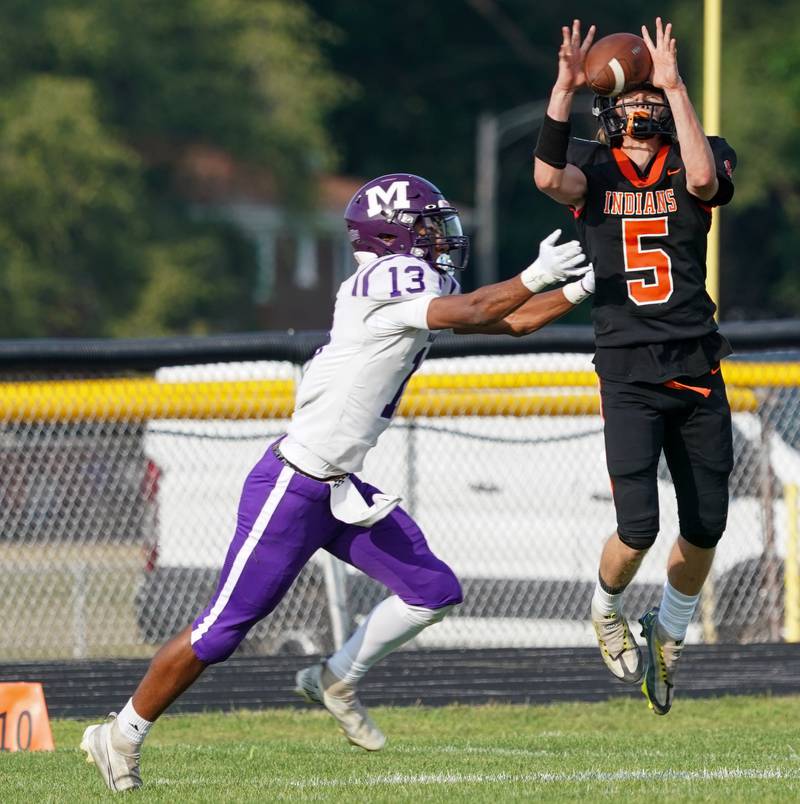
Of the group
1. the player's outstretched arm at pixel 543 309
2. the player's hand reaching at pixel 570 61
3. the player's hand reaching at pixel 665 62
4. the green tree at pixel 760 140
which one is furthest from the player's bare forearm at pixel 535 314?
the green tree at pixel 760 140

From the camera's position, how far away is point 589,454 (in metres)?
9.77

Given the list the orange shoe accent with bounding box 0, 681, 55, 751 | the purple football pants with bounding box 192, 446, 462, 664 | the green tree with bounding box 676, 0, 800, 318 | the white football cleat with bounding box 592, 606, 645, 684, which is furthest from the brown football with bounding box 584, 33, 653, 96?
the green tree with bounding box 676, 0, 800, 318

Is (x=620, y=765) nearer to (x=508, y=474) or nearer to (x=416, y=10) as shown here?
(x=508, y=474)

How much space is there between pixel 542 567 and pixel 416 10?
4793cm

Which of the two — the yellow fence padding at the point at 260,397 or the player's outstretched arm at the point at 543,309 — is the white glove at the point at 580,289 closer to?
the player's outstretched arm at the point at 543,309

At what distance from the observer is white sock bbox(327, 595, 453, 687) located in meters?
6.54

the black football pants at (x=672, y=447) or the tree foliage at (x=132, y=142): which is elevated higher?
the black football pants at (x=672, y=447)

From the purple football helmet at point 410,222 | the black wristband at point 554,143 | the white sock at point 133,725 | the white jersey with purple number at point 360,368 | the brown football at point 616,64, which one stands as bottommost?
the white sock at point 133,725

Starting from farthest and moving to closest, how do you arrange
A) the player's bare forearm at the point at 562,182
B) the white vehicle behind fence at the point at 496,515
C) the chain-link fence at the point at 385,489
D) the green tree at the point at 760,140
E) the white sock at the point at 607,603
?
the green tree at the point at 760,140 → the white vehicle behind fence at the point at 496,515 → the chain-link fence at the point at 385,489 → the white sock at the point at 607,603 → the player's bare forearm at the point at 562,182

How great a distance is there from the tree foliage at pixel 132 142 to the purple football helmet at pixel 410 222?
2983 cm

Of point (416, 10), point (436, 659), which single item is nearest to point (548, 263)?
point (436, 659)

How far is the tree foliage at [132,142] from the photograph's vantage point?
35781 mm

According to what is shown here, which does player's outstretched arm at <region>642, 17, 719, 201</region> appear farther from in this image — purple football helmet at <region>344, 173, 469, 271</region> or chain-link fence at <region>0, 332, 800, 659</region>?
chain-link fence at <region>0, 332, 800, 659</region>

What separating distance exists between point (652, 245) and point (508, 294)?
835 mm
